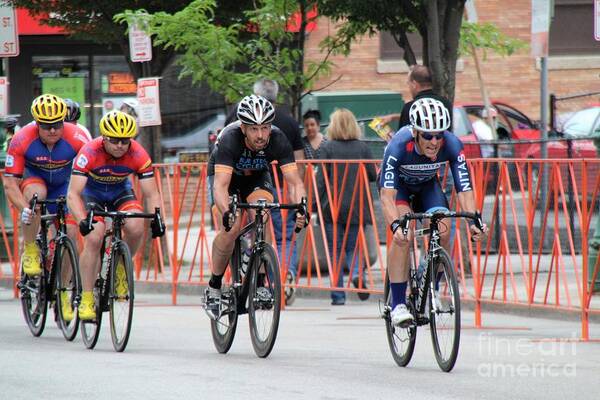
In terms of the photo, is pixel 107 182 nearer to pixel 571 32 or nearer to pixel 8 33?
pixel 8 33

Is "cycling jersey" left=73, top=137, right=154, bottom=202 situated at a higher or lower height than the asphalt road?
higher

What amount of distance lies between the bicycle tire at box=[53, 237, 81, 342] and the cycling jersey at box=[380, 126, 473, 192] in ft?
8.79

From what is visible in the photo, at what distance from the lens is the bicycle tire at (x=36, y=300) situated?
11.3 meters

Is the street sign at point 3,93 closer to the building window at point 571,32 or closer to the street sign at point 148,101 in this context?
the street sign at point 148,101

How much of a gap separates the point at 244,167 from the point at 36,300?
7.85 feet

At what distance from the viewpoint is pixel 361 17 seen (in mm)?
15477

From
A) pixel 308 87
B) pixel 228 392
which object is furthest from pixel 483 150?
pixel 228 392

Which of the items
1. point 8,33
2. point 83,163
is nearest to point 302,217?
point 83,163

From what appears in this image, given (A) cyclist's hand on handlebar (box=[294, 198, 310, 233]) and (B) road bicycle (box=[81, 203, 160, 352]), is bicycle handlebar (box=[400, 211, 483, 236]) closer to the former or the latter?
(A) cyclist's hand on handlebar (box=[294, 198, 310, 233])

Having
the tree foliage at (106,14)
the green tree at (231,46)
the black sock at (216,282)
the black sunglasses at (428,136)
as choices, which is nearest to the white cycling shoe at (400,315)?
the black sunglasses at (428,136)

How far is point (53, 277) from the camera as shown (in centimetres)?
1126

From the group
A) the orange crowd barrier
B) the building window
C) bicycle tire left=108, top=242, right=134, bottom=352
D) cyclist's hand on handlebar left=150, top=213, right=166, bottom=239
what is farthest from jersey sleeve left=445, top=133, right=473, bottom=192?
the building window

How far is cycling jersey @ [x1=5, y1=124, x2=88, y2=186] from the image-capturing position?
11.6 m

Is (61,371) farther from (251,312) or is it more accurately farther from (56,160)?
(56,160)
